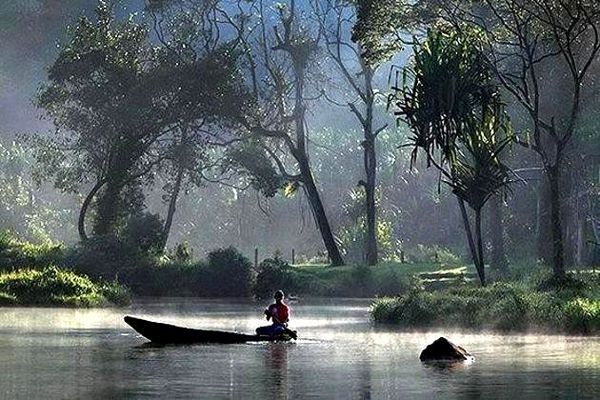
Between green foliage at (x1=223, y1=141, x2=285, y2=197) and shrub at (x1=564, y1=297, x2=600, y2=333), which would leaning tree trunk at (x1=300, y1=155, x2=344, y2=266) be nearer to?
green foliage at (x1=223, y1=141, x2=285, y2=197)

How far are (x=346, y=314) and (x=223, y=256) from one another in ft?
73.2

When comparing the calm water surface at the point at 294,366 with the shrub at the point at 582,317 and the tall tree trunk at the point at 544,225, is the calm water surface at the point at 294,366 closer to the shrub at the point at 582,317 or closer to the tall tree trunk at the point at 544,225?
the shrub at the point at 582,317

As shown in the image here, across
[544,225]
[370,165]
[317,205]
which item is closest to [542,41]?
[544,225]

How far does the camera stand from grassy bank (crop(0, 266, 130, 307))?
59.1 metres

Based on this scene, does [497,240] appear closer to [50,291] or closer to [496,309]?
[50,291]


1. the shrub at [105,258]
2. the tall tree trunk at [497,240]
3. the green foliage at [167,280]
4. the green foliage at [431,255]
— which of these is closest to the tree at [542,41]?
the tall tree trunk at [497,240]

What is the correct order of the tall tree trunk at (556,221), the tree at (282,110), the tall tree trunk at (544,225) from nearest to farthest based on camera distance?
the tall tree trunk at (556,221) < the tall tree trunk at (544,225) < the tree at (282,110)

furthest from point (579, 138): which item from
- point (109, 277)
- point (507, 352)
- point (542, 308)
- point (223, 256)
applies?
point (507, 352)

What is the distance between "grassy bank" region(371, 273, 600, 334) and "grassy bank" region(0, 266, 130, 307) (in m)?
15.6

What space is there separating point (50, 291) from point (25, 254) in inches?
574

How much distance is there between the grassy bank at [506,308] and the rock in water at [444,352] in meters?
10.0

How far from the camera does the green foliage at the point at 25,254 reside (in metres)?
72.1

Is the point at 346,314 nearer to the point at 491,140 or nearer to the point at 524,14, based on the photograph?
the point at 491,140

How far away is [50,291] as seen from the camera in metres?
59.4
